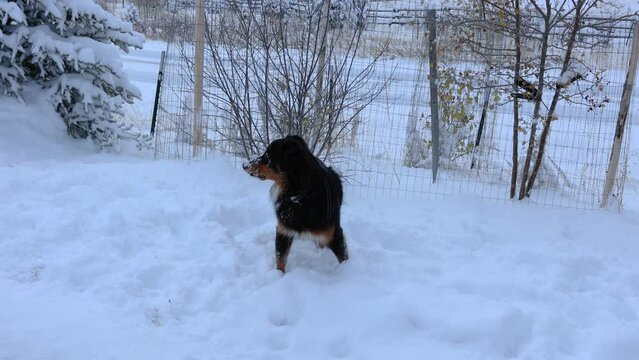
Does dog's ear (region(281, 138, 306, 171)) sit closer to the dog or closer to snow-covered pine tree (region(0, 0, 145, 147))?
the dog

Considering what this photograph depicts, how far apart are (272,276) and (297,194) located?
0.64 m

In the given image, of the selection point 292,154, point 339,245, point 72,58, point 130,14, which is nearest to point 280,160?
point 292,154

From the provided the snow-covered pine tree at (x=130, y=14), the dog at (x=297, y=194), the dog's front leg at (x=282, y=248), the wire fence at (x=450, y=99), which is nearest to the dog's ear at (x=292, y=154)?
the dog at (x=297, y=194)

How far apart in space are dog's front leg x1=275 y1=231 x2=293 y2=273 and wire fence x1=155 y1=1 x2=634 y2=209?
7.41 feet

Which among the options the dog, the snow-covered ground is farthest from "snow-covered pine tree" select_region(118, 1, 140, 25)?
the dog

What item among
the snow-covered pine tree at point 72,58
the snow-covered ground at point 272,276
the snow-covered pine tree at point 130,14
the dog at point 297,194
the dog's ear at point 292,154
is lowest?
the snow-covered ground at point 272,276

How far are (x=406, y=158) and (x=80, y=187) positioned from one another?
14.7 feet

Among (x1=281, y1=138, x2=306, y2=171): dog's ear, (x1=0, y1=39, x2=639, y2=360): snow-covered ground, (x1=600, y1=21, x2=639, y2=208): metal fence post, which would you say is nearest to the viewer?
(x1=0, y1=39, x2=639, y2=360): snow-covered ground

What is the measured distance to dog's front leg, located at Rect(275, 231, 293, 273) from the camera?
13.2 ft

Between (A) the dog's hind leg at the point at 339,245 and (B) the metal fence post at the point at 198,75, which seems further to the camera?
(B) the metal fence post at the point at 198,75

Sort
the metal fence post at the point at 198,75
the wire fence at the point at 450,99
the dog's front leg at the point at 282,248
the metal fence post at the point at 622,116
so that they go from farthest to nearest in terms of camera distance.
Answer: the metal fence post at the point at 198,75, the wire fence at the point at 450,99, the metal fence post at the point at 622,116, the dog's front leg at the point at 282,248

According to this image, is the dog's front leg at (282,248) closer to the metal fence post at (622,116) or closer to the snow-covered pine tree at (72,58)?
the snow-covered pine tree at (72,58)

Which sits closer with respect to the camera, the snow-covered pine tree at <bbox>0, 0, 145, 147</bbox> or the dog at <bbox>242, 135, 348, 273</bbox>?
the dog at <bbox>242, 135, 348, 273</bbox>

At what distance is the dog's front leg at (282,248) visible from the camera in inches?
158
